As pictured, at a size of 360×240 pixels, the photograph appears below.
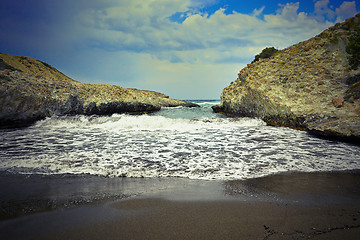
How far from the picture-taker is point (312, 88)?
10016 mm

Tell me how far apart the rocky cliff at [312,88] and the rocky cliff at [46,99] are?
11.7 metres

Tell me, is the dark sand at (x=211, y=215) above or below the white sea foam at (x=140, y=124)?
below

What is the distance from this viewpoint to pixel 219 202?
2461mm

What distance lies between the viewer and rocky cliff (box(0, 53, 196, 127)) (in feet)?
31.4

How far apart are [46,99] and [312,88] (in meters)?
16.0

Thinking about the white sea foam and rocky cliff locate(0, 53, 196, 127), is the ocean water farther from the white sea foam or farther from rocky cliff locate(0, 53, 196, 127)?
rocky cliff locate(0, 53, 196, 127)

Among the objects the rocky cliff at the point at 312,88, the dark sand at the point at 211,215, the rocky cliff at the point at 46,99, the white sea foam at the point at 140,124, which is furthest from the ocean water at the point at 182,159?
the rocky cliff at the point at 46,99

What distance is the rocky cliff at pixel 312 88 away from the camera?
23.8ft

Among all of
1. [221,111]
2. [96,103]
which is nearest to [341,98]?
[221,111]

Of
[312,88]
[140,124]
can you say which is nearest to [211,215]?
[140,124]

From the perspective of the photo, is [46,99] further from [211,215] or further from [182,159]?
[211,215]

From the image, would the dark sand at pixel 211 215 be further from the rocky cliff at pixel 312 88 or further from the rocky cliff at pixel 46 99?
the rocky cliff at pixel 46 99

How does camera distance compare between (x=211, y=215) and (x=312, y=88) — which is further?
(x=312, y=88)

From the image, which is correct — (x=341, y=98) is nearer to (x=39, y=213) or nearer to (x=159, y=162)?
(x=159, y=162)
